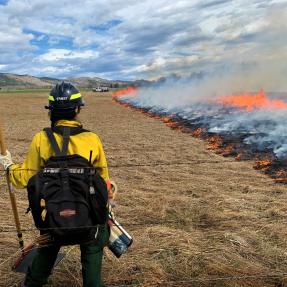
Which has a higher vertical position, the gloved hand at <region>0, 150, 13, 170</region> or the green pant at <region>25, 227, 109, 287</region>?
the gloved hand at <region>0, 150, 13, 170</region>

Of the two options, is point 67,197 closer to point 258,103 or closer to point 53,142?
point 53,142

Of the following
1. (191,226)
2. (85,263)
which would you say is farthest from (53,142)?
(191,226)

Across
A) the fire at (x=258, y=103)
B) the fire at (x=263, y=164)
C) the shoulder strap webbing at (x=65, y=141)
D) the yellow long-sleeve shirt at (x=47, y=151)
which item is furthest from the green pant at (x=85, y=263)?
the fire at (x=258, y=103)

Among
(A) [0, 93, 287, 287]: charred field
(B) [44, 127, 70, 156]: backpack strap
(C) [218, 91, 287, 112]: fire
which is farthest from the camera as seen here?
(C) [218, 91, 287, 112]: fire

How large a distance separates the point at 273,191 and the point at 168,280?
4.98m

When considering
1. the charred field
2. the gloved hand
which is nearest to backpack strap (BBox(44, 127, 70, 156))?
the gloved hand

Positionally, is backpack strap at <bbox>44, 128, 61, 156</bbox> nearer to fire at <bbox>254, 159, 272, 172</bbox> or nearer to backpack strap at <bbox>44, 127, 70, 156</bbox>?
backpack strap at <bbox>44, 127, 70, 156</bbox>

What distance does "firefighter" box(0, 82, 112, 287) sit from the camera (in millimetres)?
3332

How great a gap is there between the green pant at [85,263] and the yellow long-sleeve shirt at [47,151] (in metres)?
0.64

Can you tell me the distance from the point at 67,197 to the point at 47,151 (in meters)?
0.49

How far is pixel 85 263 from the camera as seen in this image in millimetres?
3426

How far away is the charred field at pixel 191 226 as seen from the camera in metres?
4.75

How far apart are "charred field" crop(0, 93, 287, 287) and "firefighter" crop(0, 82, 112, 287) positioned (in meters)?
1.15

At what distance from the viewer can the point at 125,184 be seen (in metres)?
9.66
